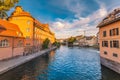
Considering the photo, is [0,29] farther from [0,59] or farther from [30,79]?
[30,79]

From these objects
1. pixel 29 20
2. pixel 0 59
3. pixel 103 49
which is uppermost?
pixel 29 20

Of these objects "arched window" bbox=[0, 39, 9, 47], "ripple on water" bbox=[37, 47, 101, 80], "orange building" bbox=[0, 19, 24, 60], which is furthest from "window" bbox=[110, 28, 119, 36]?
"arched window" bbox=[0, 39, 9, 47]

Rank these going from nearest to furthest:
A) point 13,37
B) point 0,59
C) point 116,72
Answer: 1. point 116,72
2. point 0,59
3. point 13,37

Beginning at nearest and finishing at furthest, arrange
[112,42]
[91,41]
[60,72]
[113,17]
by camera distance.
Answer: [60,72] → [112,42] → [113,17] → [91,41]

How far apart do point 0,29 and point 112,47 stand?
24.5 meters

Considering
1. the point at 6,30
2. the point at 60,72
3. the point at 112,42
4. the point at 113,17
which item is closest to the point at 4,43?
the point at 6,30

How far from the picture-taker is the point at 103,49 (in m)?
26.5

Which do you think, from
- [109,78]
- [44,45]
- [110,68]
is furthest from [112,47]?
[44,45]

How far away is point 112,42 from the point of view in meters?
21.9

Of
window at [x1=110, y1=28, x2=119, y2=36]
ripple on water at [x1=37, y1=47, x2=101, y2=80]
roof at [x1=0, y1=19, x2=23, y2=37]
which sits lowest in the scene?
ripple on water at [x1=37, y1=47, x2=101, y2=80]

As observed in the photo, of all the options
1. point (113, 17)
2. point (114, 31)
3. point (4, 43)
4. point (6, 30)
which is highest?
point (113, 17)

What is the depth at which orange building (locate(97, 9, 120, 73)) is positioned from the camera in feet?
65.5

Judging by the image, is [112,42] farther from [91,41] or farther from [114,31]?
[91,41]

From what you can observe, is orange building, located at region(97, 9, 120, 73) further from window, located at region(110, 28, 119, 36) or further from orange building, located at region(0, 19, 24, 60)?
orange building, located at region(0, 19, 24, 60)
